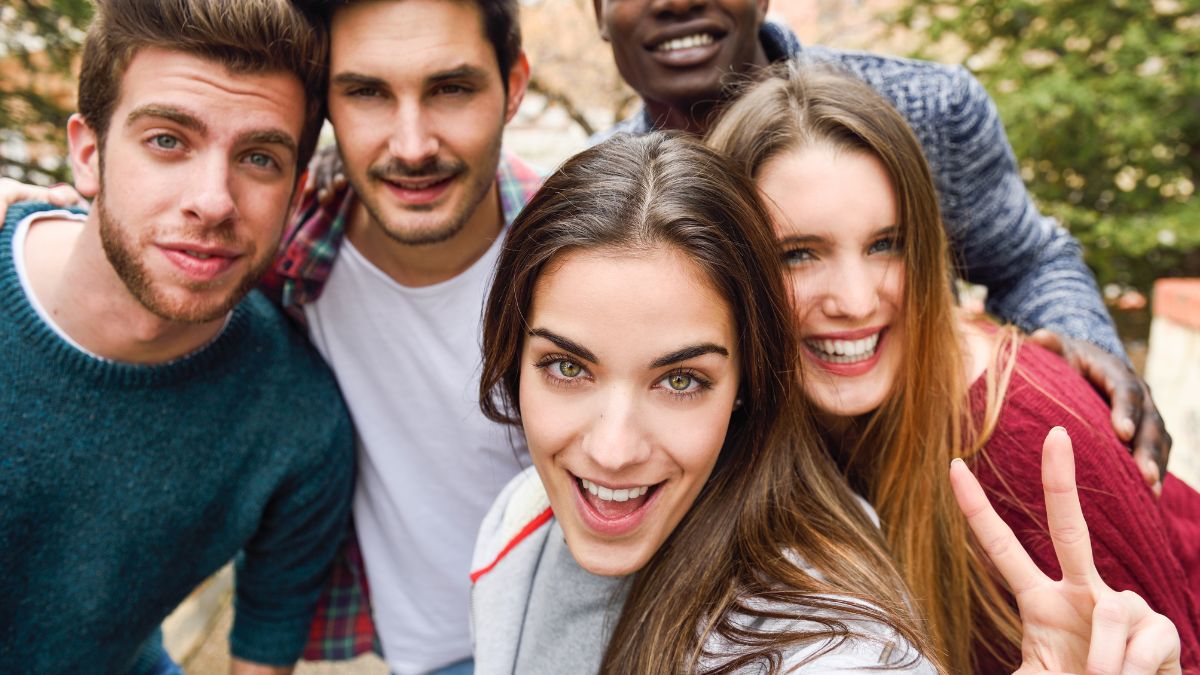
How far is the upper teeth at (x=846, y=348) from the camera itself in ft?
6.31

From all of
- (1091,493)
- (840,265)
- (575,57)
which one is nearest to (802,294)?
(840,265)

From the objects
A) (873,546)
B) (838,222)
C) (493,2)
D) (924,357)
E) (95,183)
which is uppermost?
(493,2)

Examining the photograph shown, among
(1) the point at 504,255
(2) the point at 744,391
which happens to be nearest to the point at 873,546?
(2) the point at 744,391

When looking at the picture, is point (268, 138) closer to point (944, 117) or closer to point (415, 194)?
point (415, 194)

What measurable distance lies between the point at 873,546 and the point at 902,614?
172 millimetres

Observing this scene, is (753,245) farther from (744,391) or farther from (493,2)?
(493,2)

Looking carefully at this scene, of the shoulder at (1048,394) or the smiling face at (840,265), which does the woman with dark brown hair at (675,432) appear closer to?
the smiling face at (840,265)

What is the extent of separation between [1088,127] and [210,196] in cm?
554

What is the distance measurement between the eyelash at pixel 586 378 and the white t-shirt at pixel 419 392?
0.89m

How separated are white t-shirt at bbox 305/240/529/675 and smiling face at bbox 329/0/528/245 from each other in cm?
24

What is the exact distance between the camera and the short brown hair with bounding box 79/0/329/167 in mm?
2068

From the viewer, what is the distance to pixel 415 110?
2.30 m

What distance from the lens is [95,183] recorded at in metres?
2.18

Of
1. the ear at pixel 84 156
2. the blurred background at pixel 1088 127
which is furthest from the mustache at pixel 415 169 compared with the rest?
the blurred background at pixel 1088 127
